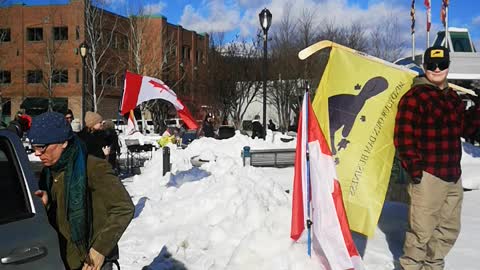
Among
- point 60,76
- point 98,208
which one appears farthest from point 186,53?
point 98,208

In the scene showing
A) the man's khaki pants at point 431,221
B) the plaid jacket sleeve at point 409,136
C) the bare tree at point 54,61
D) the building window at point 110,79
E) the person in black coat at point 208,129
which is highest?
the bare tree at point 54,61

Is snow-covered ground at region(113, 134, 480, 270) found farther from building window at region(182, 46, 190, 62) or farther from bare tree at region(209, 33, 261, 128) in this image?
building window at region(182, 46, 190, 62)

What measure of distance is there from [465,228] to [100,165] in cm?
480

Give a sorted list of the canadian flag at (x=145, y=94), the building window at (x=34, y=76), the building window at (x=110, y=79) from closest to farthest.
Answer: the canadian flag at (x=145, y=94), the building window at (x=110, y=79), the building window at (x=34, y=76)

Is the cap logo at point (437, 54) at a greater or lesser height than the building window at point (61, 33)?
lesser

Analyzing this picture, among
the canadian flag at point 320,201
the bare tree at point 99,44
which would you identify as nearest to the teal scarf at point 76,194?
the canadian flag at point 320,201

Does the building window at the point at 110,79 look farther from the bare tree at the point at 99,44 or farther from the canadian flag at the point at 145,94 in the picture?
the canadian flag at the point at 145,94

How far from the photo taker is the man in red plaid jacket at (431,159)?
14.6ft

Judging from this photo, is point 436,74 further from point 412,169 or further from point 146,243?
point 146,243

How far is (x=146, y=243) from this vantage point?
7191 millimetres

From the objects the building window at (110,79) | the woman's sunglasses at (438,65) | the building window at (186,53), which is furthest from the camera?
the building window at (186,53)

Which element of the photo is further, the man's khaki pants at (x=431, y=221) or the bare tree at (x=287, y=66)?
the bare tree at (x=287, y=66)

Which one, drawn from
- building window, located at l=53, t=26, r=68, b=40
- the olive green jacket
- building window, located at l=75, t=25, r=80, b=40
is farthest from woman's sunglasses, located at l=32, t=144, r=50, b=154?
building window, located at l=53, t=26, r=68, b=40

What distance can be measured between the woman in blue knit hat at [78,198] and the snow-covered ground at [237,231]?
104 inches
